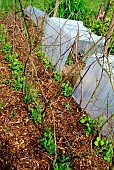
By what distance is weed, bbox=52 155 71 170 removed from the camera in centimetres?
305

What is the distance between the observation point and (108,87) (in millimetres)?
3963

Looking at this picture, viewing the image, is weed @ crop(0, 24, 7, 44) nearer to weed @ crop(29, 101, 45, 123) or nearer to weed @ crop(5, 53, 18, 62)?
weed @ crop(5, 53, 18, 62)

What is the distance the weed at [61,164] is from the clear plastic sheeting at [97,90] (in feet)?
2.75

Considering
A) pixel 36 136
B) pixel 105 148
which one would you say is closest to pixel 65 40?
pixel 36 136

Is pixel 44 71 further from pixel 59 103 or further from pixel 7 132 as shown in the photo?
pixel 7 132

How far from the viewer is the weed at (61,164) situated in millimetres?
3055

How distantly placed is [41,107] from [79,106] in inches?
34.0

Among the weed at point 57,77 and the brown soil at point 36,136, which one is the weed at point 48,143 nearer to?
the brown soil at point 36,136

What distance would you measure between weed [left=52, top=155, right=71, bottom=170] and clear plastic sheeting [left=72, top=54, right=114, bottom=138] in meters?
0.84

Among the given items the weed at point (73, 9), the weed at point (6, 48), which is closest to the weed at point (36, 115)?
the weed at point (6, 48)

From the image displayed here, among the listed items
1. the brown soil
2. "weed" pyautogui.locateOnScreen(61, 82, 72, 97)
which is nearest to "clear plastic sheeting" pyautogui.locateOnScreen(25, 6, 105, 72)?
"weed" pyautogui.locateOnScreen(61, 82, 72, 97)

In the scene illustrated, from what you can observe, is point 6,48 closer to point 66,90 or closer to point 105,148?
point 66,90

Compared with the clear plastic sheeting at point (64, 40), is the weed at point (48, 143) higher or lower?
lower

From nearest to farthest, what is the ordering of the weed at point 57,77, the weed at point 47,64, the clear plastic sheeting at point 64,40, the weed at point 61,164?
the weed at point 61,164
the weed at point 57,77
the clear plastic sheeting at point 64,40
the weed at point 47,64
